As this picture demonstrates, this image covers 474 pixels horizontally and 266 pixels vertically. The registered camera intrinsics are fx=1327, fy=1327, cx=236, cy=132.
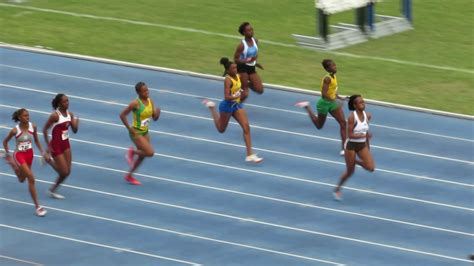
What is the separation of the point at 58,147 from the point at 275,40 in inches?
407

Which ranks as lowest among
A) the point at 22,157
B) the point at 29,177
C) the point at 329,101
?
the point at 29,177

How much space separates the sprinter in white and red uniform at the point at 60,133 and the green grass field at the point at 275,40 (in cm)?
722

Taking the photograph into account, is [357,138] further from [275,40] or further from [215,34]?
[215,34]

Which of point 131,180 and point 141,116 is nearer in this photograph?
point 141,116

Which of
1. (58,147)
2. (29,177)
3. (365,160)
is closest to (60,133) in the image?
(58,147)

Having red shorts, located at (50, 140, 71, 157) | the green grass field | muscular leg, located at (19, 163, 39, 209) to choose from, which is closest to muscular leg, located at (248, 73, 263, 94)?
the green grass field

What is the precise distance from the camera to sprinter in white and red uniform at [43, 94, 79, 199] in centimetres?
1770

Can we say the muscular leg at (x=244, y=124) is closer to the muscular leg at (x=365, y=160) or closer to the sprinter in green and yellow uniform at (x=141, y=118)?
the sprinter in green and yellow uniform at (x=141, y=118)

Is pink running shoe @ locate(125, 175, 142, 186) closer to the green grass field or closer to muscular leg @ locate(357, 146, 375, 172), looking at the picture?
muscular leg @ locate(357, 146, 375, 172)

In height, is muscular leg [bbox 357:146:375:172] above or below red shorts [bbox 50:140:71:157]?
below

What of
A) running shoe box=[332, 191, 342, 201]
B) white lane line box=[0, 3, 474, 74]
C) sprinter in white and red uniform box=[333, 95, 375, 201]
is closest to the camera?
sprinter in white and red uniform box=[333, 95, 375, 201]

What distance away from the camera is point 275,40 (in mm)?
27453

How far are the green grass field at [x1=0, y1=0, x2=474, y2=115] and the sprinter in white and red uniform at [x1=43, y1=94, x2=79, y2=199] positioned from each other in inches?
A: 284

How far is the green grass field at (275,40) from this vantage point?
80.7 feet
